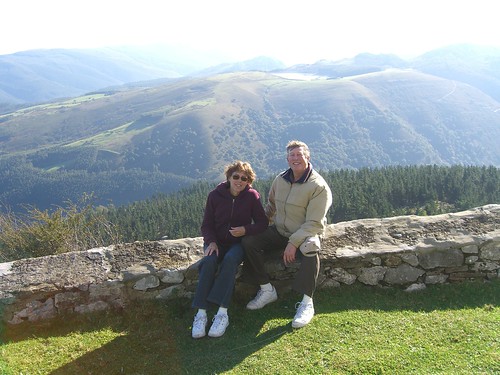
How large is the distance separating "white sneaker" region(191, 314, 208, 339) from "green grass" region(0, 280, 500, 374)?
112 millimetres

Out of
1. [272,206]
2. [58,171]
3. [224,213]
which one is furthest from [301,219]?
[58,171]

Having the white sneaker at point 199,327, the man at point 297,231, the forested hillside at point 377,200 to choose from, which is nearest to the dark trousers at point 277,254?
the man at point 297,231

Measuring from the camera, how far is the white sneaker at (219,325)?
5.14 m

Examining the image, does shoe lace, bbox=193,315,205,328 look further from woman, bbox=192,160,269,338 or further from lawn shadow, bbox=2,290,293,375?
lawn shadow, bbox=2,290,293,375

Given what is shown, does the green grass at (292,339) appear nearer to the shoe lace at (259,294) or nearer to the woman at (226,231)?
the shoe lace at (259,294)

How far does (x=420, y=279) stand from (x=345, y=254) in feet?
3.90

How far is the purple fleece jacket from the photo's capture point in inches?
229

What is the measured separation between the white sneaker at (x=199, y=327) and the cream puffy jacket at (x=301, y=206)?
155cm

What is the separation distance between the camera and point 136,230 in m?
67.0

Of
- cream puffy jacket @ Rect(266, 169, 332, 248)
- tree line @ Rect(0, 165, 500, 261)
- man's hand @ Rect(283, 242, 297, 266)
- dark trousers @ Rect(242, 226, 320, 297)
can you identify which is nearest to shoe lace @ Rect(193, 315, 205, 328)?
dark trousers @ Rect(242, 226, 320, 297)

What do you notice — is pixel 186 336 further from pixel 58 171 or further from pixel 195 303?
pixel 58 171

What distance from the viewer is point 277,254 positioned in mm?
6137

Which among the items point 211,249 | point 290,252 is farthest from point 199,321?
point 290,252

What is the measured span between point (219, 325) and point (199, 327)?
0.85 feet
